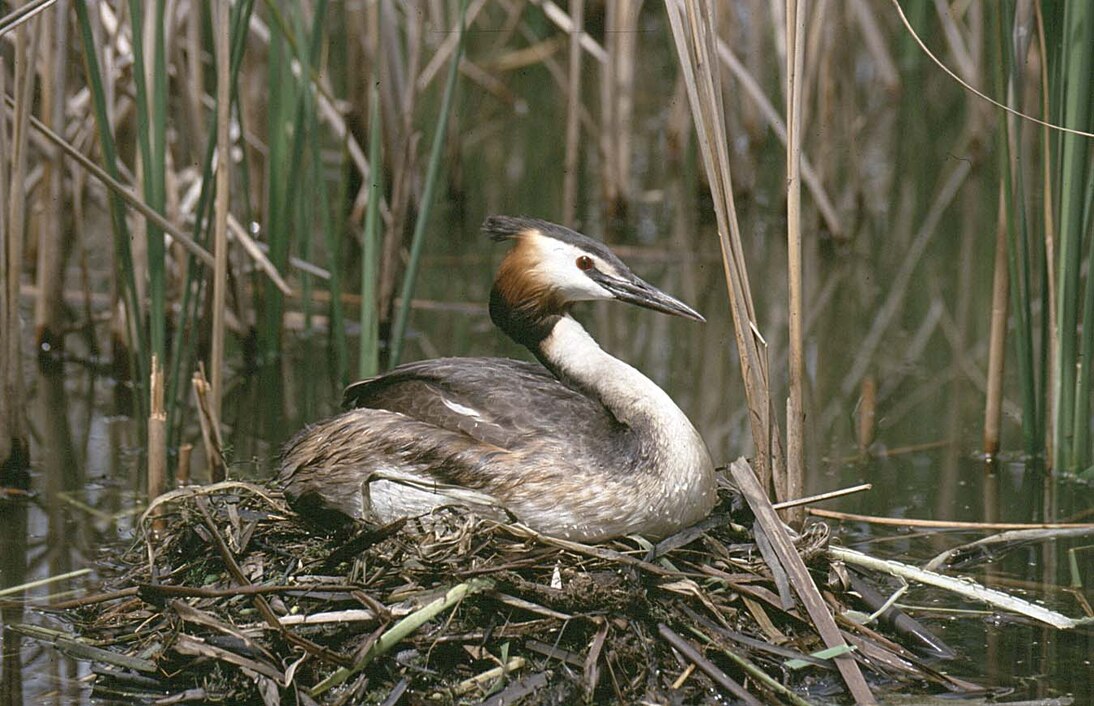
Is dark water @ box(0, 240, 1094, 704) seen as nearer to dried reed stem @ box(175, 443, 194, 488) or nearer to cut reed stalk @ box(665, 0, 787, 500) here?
dried reed stem @ box(175, 443, 194, 488)

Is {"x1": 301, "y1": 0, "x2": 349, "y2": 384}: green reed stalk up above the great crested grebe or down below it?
above

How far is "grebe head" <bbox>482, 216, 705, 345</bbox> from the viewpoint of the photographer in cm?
473

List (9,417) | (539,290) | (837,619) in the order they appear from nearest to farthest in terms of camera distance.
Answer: (837,619)
(539,290)
(9,417)

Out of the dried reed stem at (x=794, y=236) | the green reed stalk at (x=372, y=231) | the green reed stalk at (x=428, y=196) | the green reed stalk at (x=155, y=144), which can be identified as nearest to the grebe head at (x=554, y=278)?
the dried reed stem at (x=794, y=236)

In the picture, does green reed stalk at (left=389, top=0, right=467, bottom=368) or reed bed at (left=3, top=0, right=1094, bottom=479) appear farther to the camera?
green reed stalk at (left=389, top=0, right=467, bottom=368)

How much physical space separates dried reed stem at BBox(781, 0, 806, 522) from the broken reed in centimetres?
126

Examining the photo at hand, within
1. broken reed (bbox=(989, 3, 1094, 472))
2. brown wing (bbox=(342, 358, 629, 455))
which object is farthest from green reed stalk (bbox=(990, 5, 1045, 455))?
brown wing (bbox=(342, 358, 629, 455))

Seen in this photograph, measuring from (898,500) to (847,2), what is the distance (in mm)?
5830

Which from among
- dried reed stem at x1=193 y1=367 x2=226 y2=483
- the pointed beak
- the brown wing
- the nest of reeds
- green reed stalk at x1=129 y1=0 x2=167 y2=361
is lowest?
the nest of reeds

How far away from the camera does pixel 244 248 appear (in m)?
7.15

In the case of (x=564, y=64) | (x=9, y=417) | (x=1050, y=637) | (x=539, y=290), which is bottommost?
(x=1050, y=637)

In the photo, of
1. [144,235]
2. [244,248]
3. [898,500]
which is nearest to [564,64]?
[244,248]

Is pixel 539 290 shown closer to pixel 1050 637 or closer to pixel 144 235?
pixel 1050 637

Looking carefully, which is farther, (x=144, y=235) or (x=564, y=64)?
(x=564, y=64)
